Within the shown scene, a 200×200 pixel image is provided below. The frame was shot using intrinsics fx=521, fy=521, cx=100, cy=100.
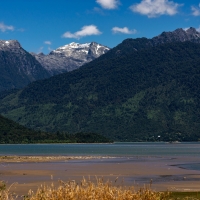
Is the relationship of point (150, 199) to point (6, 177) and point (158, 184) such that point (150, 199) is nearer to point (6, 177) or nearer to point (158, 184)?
point (158, 184)

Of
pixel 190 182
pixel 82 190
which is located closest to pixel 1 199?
pixel 82 190

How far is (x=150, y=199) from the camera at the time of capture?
24406 millimetres

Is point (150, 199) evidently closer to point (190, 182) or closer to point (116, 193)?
point (116, 193)

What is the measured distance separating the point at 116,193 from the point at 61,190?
265 centimetres

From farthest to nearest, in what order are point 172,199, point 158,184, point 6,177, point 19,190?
point 6,177
point 158,184
point 19,190
point 172,199

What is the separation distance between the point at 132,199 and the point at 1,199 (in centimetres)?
598

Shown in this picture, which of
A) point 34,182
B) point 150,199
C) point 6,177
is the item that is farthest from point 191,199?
point 6,177

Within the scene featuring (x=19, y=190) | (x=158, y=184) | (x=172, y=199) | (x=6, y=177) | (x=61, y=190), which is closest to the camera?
(x=61, y=190)

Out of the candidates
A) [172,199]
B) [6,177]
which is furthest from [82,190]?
[6,177]

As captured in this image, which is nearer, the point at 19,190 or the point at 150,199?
the point at 150,199

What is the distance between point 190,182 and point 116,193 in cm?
3159

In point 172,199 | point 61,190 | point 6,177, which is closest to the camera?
point 61,190

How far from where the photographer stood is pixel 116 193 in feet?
79.5

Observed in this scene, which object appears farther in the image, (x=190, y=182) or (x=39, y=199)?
(x=190, y=182)
